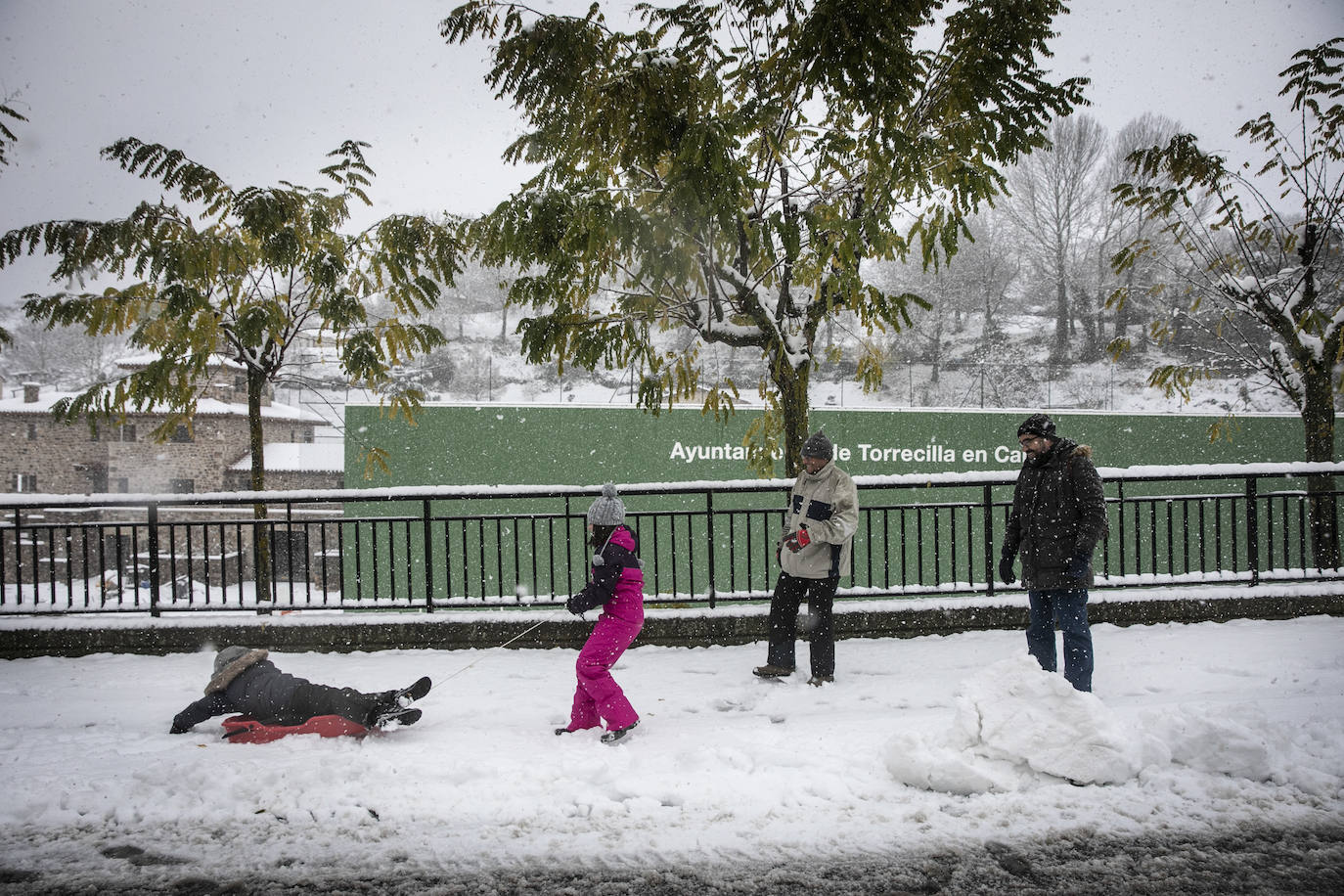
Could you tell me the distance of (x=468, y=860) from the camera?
2914 mm

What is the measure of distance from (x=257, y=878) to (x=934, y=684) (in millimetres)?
4241

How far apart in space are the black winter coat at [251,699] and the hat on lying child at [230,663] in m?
0.03

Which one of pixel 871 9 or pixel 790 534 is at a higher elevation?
pixel 871 9

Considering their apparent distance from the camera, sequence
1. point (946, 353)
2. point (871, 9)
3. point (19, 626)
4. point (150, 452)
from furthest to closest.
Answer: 1. point (946, 353)
2. point (150, 452)
3. point (19, 626)
4. point (871, 9)

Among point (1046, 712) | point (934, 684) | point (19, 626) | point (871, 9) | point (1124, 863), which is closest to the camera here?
point (1124, 863)

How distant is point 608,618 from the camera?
4.46 m

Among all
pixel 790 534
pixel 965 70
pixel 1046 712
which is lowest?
pixel 1046 712

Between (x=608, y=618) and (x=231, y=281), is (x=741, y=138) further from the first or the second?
(x=231, y=281)

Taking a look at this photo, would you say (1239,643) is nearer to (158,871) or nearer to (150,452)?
(158,871)

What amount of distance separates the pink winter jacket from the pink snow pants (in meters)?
0.07

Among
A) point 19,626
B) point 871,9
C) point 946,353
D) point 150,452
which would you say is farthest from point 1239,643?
point 150,452

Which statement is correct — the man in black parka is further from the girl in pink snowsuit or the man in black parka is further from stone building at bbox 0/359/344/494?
stone building at bbox 0/359/344/494

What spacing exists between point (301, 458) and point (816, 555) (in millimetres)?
35345

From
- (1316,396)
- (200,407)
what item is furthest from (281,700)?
(200,407)
